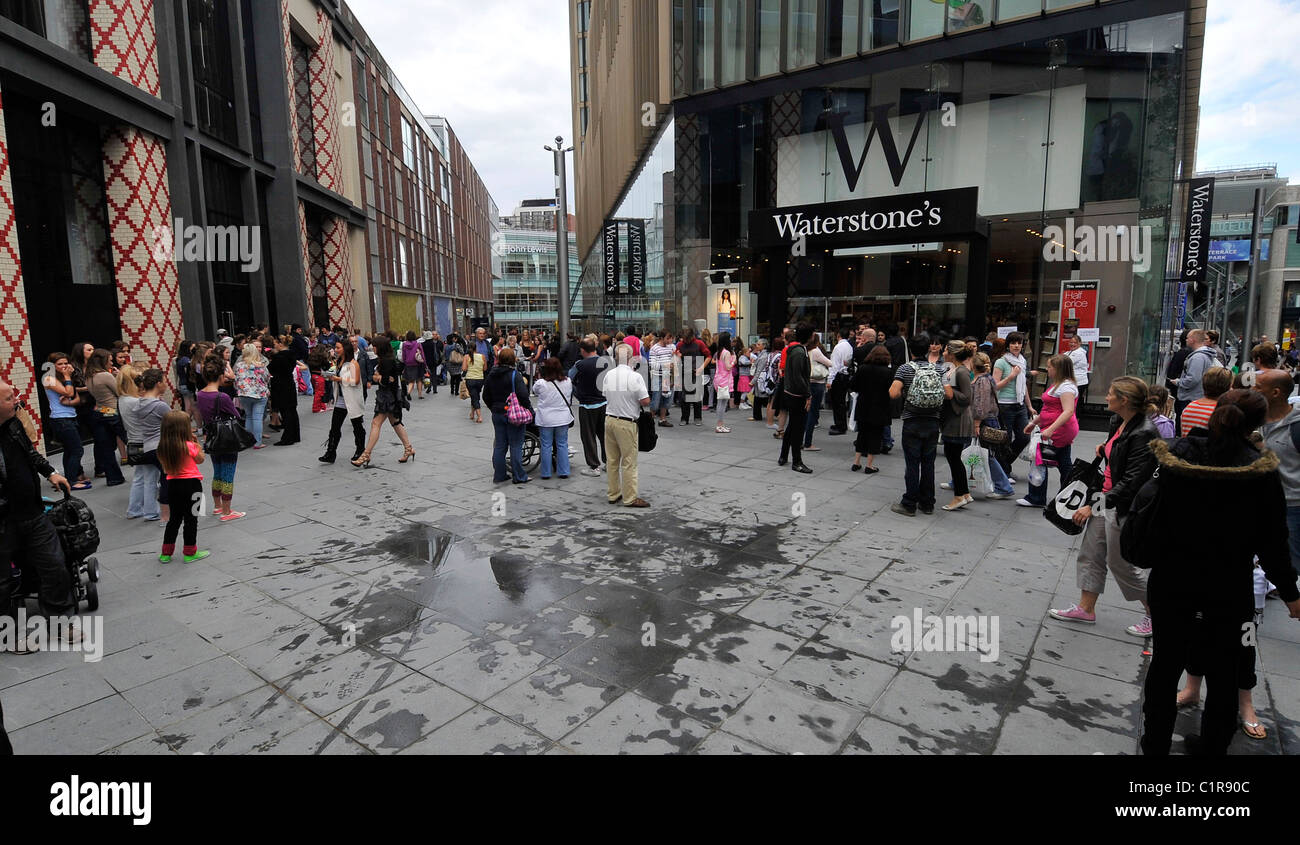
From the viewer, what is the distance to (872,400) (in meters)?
9.06

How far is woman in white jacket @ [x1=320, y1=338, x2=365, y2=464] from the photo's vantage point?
1018 centimetres

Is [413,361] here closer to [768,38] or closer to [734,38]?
[734,38]

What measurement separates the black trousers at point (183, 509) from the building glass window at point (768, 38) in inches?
713

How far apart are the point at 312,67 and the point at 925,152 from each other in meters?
23.7

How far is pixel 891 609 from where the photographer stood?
16.5ft

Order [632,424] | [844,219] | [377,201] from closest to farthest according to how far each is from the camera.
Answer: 1. [632,424]
2. [844,219]
3. [377,201]

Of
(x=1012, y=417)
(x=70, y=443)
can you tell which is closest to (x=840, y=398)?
(x=1012, y=417)

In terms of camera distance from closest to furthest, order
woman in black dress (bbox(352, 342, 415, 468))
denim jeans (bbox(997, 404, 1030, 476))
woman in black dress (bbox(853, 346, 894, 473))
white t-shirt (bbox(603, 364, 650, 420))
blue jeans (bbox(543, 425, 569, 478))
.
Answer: white t-shirt (bbox(603, 364, 650, 420)) → denim jeans (bbox(997, 404, 1030, 476)) → woman in black dress (bbox(853, 346, 894, 473)) → blue jeans (bbox(543, 425, 569, 478)) → woman in black dress (bbox(352, 342, 415, 468))

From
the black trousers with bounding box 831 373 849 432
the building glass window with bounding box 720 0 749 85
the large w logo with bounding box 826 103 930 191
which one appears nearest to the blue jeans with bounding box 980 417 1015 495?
the black trousers with bounding box 831 373 849 432

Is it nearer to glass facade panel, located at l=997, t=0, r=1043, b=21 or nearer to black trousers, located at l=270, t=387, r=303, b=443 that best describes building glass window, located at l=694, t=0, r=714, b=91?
glass facade panel, located at l=997, t=0, r=1043, b=21

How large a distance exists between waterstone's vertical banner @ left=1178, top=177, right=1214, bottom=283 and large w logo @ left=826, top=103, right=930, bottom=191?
910 cm

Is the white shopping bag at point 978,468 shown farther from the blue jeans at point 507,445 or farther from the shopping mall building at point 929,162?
the shopping mall building at point 929,162
